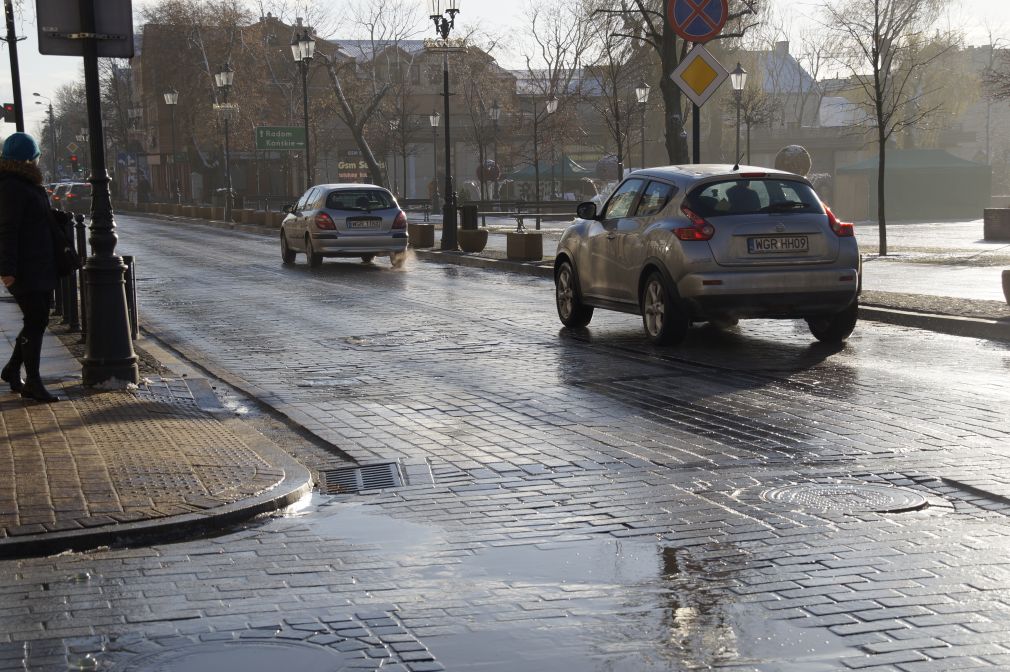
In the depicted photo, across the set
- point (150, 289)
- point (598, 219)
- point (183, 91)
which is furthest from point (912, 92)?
point (598, 219)

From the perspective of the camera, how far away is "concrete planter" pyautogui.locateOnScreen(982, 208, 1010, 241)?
3388 cm

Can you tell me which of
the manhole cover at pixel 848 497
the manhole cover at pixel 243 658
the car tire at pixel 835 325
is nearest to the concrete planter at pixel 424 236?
the car tire at pixel 835 325

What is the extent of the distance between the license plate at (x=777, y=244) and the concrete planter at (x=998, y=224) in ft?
76.0

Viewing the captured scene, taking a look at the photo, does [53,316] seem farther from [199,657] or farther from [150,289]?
[199,657]

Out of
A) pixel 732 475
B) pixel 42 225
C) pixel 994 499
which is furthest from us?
pixel 42 225

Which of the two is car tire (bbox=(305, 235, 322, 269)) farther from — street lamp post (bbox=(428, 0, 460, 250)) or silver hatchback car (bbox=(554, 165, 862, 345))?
silver hatchback car (bbox=(554, 165, 862, 345))

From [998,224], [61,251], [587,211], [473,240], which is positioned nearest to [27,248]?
[61,251]

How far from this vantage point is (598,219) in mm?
14273

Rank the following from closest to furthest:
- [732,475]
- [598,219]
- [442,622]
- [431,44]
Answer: [442,622], [732,475], [598,219], [431,44]

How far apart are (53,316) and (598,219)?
6.50m

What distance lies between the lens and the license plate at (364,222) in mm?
26734

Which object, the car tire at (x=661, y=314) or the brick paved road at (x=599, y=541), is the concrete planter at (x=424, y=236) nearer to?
the car tire at (x=661, y=314)

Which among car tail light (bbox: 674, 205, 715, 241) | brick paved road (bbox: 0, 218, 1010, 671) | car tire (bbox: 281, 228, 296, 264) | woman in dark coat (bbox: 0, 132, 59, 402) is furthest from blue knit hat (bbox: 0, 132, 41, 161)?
car tire (bbox: 281, 228, 296, 264)

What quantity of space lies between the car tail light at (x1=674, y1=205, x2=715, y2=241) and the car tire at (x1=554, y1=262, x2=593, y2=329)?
7.63ft
